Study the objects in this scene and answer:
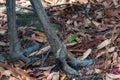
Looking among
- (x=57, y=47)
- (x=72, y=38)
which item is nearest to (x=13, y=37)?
(x=57, y=47)

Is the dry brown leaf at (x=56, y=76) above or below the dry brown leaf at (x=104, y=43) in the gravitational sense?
below

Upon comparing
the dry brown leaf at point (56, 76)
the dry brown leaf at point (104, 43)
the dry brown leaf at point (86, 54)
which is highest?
the dry brown leaf at point (104, 43)

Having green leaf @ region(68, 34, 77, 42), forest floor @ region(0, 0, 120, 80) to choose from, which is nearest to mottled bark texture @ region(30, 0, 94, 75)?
forest floor @ region(0, 0, 120, 80)

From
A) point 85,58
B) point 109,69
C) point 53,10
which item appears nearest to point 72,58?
point 85,58

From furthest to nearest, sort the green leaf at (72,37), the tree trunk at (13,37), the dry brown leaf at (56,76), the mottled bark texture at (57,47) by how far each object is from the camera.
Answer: the green leaf at (72,37)
the dry brown leaf at (56,76)
the tree trunk at (13,37)
the mottled bark texture at (57,47)

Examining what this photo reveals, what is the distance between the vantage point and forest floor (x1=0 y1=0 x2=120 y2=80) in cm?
280

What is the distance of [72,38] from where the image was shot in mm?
3102

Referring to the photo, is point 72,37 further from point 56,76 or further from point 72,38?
point 56,76

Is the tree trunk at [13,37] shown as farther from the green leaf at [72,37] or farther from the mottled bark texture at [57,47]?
the green leaf at [72,37]

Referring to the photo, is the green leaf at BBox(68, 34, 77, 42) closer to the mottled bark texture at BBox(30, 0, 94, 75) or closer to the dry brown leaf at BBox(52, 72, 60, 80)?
the mottled bark texture at BBox(30, 0, 94, 75)

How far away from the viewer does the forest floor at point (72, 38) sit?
2799 millimetres

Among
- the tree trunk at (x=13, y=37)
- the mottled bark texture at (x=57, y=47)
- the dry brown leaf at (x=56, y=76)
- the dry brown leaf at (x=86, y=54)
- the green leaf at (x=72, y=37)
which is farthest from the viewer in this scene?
the green leaf at (x=72, y=37)

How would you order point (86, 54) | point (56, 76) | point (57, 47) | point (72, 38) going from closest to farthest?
point (57, 47)
point (56, 76)
point (86, 54)
point (72, 38)

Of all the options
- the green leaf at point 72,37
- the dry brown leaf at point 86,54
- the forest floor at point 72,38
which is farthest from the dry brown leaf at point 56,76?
the green leaf at point 72,37
